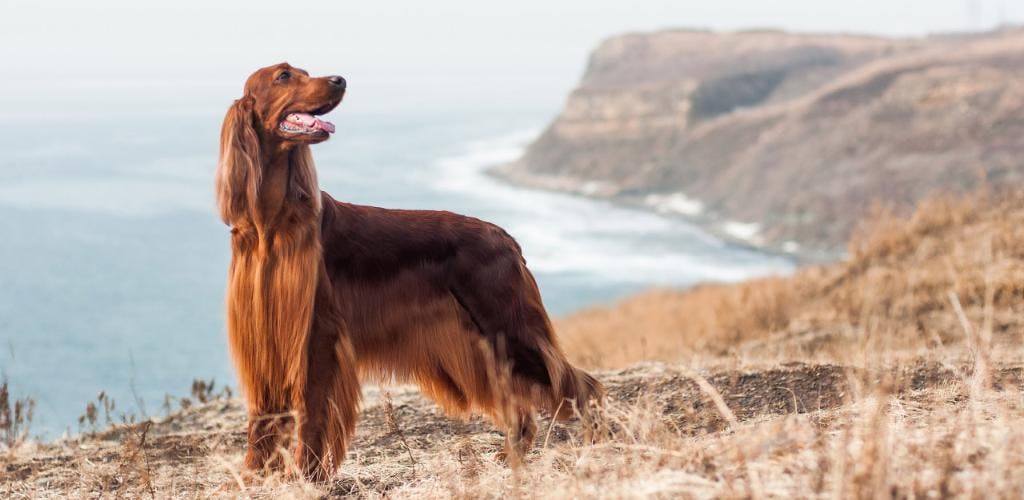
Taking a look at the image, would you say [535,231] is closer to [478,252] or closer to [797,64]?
[478,252]

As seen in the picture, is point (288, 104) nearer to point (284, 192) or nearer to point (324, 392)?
point (284, 192)

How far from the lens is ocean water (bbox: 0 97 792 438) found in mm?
11469

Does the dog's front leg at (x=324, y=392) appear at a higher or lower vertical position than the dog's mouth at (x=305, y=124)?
lower

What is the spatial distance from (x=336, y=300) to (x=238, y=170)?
694 mm

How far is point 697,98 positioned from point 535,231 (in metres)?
29.7

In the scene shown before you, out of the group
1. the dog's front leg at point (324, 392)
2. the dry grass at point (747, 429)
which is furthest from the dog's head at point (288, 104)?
the dry grass at point (747, 429)

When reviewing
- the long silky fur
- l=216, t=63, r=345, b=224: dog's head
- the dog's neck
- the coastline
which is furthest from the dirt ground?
the coastline

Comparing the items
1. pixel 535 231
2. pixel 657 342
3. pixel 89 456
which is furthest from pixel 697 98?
pixel 89 456

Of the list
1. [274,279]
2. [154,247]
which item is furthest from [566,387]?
[154,247]

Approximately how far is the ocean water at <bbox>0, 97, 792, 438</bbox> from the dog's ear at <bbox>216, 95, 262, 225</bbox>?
76 cm

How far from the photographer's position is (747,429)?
390 centimetres

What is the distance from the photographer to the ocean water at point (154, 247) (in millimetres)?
11469

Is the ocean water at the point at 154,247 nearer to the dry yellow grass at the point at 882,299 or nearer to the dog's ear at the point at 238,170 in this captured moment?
the dog's ear at the point at 238,170

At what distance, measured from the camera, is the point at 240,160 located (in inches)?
184
